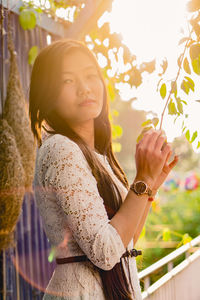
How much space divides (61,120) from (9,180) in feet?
2.79

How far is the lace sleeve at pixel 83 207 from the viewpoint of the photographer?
0.87m

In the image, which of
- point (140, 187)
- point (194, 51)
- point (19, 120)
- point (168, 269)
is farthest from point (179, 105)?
point (168, 269)

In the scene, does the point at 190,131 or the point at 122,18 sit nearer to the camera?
the point at 190,131

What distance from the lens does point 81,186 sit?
2.94ft

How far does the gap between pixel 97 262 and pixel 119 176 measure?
394 mm

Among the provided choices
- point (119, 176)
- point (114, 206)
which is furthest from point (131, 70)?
point (114, 206)

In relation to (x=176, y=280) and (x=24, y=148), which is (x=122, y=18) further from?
(x=176, y=280)

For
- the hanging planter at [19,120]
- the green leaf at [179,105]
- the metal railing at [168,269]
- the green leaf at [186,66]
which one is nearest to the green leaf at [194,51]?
the green leaf at [186,66]

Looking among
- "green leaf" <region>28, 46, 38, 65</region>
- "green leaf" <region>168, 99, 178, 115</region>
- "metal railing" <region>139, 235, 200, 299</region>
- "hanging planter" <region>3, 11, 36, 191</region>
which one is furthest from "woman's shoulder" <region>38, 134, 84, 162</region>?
"green leaf" <region>28, 46, 38, 65</region>

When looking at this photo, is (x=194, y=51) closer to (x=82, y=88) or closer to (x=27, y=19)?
(x=82, y=88)

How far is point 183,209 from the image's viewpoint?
833 centimetres

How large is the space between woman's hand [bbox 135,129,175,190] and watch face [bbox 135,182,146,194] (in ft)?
0.07

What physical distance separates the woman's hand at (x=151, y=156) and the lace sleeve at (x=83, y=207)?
4.9 inches

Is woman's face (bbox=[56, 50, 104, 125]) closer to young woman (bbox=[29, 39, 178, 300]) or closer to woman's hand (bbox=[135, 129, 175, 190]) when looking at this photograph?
young woman (bbox=[29, 39, 178, 300])
